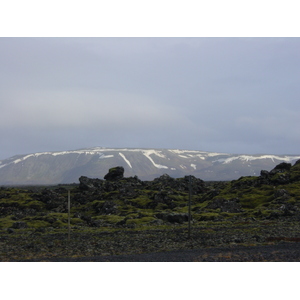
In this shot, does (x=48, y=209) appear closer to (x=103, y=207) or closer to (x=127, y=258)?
(x=103, y=207)

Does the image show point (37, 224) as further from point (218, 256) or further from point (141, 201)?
point (218, 256)

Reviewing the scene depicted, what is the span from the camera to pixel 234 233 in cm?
6391

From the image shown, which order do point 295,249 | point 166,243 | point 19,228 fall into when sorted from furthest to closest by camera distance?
point 19,228 → point 166,243 → point 295,249

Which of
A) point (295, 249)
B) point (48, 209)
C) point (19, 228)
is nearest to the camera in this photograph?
point (295, 249)

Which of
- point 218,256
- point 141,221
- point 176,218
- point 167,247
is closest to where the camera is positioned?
point 218,256

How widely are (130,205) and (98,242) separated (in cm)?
7444

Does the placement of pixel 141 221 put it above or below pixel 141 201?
below

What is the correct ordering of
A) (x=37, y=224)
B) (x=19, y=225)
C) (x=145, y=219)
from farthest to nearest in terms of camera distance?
(x=145, y=219) → (x=37, y=224) → (x=19, y=225)

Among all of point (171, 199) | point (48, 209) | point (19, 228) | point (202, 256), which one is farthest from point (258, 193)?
point (202, 256)

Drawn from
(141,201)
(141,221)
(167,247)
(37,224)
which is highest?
(141,201)

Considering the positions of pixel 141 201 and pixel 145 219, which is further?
pixel 141 201

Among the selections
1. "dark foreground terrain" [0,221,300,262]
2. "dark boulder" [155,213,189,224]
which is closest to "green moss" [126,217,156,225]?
"dark boulder" [155,213,189,224]

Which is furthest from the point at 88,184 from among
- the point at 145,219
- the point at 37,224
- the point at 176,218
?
the point at 176,218

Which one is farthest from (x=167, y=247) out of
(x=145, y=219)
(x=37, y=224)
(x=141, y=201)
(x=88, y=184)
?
(x=88, y=184)
